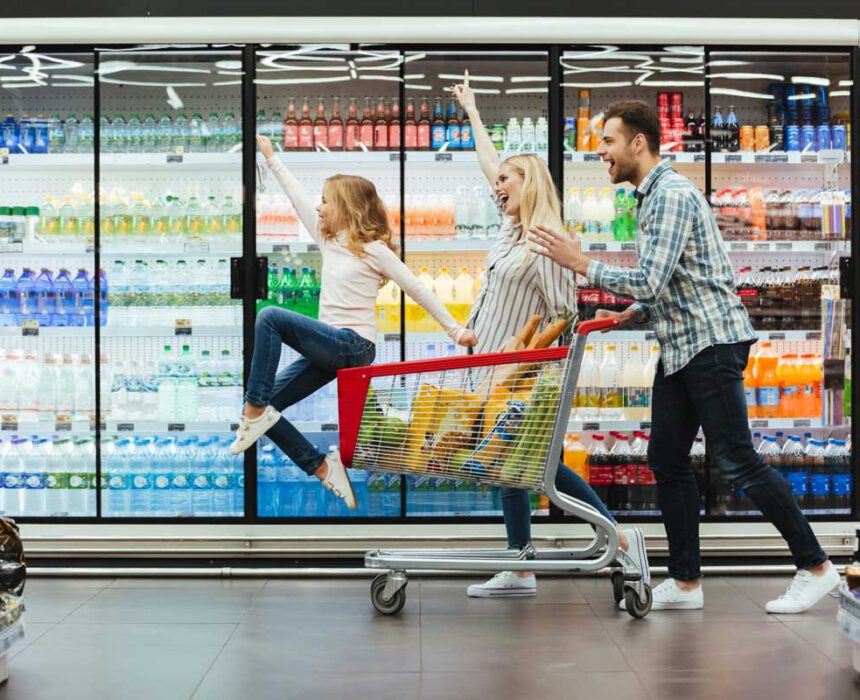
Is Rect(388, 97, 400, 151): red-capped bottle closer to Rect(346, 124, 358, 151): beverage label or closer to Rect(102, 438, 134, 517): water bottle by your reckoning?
Rect(346, 124, 358, 151): beverage label

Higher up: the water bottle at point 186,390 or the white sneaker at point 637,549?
the water bottle at point 186,390

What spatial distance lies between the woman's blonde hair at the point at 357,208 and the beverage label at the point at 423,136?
65 cm

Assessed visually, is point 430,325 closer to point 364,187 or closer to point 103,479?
point 364,187

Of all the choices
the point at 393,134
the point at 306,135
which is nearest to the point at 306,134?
the point at 306,135

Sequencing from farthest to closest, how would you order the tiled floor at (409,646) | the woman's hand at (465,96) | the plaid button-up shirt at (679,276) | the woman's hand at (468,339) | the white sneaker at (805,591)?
the woman's hand at (465,96)
the woman's hand at (468,339)
the white sneaker at (805,591)
the plaid button-up shirt at (679,276)
the tiled floor at (409,646)

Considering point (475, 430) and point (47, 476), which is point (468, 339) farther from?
point (47, 476)

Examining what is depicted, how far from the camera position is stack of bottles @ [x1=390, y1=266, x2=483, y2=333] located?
16.6 feet

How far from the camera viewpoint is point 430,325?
5.05 meters

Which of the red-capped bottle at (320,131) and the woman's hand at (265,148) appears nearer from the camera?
the woman's hand at (265,148)

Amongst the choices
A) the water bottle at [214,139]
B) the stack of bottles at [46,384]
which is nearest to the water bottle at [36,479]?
the stack of bottles at [46,384]

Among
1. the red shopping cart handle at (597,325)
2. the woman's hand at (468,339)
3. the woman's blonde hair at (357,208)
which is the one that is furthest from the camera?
the woman's blonde hair at (357,208)

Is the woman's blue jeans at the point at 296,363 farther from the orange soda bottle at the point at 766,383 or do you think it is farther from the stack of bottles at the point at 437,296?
the orange soda bottle at the point at 766,383

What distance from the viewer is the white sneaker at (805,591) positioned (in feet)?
12.5

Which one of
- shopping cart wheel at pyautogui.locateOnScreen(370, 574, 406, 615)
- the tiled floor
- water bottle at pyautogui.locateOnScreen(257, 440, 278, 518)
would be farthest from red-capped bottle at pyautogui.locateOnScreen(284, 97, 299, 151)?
shopping cart wheel at pyautogui.locateOnScreen(370, 574, 406, 615)
